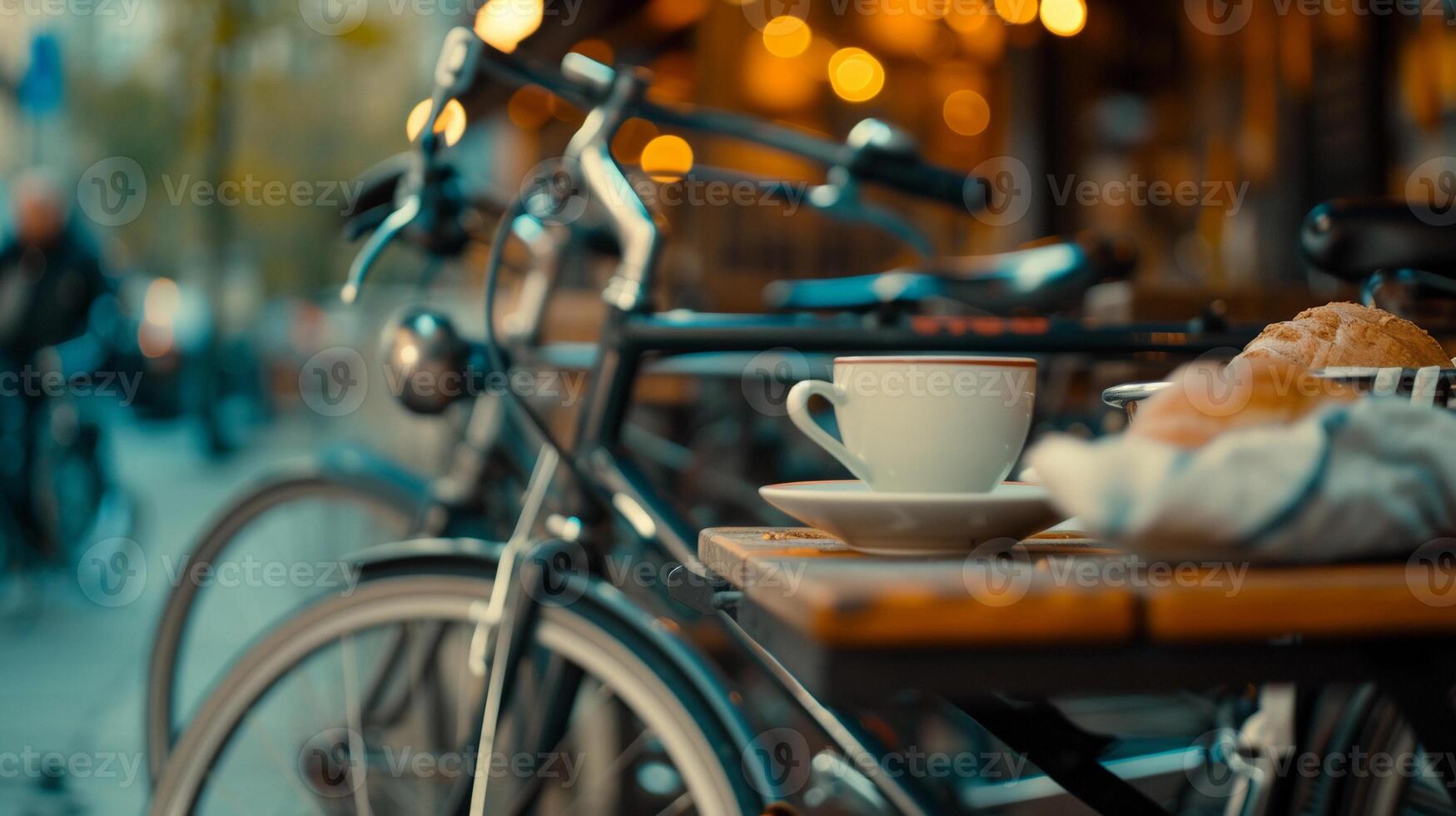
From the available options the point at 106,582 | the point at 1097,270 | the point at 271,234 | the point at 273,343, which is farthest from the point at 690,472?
the point at 273,343

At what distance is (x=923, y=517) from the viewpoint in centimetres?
57

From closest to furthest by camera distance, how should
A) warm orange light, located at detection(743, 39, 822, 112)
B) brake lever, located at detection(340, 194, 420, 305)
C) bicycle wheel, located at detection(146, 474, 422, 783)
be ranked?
brake lever, located at detection(340, 194, 420, 305)
bicycle wheel, located at detection(146, 474, 422, 783)
warm orange light, located at detection(743, 39, 822, 112)

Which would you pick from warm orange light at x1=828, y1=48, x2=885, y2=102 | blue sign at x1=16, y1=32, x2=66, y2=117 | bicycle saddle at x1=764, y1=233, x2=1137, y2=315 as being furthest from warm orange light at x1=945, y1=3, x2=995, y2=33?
blue sign at x1=16, y1=32, x2=66, y2=117

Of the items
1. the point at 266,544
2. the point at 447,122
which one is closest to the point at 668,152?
the point at 266,544

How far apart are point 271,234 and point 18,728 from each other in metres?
13.5

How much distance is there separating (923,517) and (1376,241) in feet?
2.65

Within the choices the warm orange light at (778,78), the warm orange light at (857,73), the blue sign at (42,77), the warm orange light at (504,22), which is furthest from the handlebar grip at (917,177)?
the blue sign at (42,77)

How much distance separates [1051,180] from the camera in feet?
20.4

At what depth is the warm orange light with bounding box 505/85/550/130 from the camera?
10.8 metres

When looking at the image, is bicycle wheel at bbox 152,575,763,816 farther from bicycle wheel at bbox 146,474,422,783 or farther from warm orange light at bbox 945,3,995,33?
warm orange light at bbox 945,3,995,33

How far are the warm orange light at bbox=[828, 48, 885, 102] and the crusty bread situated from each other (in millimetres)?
6429

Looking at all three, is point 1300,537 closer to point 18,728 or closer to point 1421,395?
point 1421,395

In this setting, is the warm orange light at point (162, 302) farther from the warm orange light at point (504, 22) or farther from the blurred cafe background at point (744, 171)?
the warm orange light at point (504, 22)

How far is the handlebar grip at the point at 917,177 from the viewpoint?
1.55 m
